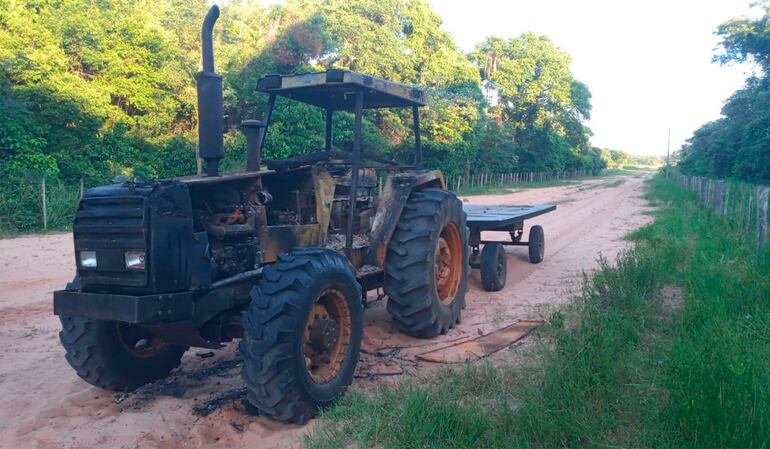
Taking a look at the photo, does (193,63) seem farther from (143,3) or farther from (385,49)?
(385,49)

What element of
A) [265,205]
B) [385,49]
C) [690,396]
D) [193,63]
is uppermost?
[385,49]

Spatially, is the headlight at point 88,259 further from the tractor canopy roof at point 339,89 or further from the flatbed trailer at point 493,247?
the flatbed trailer at point 493,247

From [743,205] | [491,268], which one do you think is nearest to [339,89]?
[491,268]

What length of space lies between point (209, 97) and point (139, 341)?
2.08m

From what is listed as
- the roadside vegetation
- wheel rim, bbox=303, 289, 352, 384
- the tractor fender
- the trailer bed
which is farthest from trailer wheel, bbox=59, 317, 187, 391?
the trailer bed

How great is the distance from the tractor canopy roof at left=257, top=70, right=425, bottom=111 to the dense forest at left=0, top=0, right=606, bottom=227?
5.51m

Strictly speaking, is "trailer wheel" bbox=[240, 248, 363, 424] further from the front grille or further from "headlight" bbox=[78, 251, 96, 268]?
"headlight" bbox=[78, 251, 96, 268]

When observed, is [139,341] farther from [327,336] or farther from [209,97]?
[209,97]

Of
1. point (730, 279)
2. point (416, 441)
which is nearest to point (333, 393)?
point (416, 441)

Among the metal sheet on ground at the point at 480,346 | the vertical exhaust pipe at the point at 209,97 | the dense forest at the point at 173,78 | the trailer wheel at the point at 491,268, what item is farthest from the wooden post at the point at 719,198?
the vertical exhaust pipe at the point at 209,97

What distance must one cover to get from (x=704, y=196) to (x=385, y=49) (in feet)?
58.7

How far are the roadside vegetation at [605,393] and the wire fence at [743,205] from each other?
3.17 m

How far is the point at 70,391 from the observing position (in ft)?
15.7

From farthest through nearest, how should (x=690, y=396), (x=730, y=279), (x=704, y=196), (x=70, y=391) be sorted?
(x=704, y=196) → (x=730, y=279) → (x=70, y=391) → (x=690, y=396)
